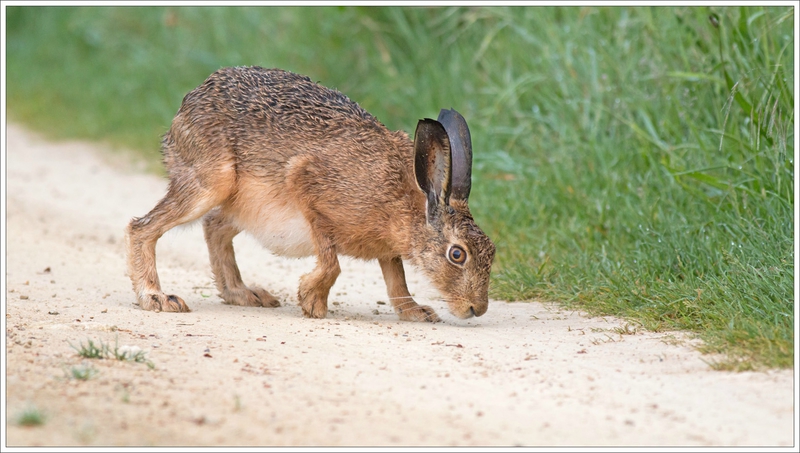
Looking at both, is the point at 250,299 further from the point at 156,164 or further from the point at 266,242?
the point at 156,164

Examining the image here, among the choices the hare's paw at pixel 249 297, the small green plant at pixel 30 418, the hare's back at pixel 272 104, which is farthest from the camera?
the hare's paw at pixel 249 297

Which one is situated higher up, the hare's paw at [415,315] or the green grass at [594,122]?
the green grass at [594,122]

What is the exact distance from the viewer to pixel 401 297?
5520 mm

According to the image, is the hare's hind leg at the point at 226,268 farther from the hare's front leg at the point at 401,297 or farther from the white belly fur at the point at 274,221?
the hare's front leg at the point at 401,297

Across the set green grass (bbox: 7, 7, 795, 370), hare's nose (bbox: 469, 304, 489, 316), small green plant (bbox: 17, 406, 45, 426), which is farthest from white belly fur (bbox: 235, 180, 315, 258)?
small green plant (bbox: 17, 406, 45, 426)

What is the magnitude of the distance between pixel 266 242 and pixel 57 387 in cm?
209

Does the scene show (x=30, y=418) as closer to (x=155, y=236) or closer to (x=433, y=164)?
(x=155, y=236)

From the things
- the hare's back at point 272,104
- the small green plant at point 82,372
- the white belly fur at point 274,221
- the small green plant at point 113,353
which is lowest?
the small green plant at point 82,372

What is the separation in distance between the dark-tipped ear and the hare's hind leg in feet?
→ 4.55

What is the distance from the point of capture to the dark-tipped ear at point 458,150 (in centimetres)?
Answer: 517

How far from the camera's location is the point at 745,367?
4.00m

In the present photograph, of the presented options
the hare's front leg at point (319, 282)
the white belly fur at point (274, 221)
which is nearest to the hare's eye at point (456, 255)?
the hare's front leg at point (319, 282)

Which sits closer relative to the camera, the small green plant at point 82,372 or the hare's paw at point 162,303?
the small green plant at point 82,372

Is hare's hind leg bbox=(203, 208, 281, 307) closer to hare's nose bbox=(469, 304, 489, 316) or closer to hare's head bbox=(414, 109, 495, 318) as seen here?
hare's head bbox=(414, 109, 495, 318)
